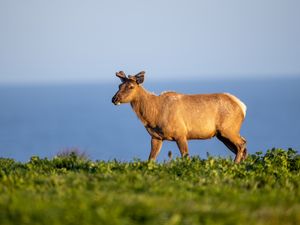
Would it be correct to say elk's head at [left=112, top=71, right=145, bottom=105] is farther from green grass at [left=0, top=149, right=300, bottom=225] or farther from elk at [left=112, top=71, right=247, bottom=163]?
green grass at [left=0, top=149, right=300, bottom=225]

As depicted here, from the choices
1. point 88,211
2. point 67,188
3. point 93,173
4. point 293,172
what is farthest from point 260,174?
point 88,211

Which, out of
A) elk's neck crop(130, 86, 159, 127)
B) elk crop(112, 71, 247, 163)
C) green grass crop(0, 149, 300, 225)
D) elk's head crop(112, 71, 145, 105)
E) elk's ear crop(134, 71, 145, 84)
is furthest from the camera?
elk's ear crop(134, 71, 145, 84)

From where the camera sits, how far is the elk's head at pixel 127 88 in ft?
67.2

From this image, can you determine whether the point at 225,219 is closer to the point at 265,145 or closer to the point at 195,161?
the point at 195,161

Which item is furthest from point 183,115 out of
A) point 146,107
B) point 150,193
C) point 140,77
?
point 150,193

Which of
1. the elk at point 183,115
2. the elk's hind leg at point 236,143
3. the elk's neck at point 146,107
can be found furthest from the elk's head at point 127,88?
the elk's hind leg at point 236,143

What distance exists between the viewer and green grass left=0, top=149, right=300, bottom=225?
32.6 ft

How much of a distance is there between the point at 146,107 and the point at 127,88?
69cm

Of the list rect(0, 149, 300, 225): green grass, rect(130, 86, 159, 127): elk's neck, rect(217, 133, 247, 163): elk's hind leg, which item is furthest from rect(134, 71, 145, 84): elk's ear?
rect(0, 149, 300, 225): green grass

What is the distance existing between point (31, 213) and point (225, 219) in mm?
2220

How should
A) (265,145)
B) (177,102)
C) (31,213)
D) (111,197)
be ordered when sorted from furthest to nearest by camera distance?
1. (265,145)
2. (177,102)
3. (111,197)
4. (31,213)

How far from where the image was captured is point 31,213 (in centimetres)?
987

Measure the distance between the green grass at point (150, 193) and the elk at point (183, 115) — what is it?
13.9 feet

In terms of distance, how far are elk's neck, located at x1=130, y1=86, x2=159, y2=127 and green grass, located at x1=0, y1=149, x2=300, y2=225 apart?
181 inches
